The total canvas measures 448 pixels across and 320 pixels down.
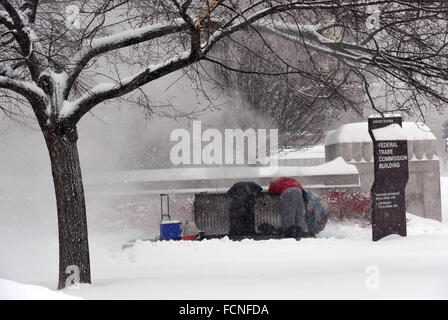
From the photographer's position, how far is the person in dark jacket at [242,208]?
9242 mm

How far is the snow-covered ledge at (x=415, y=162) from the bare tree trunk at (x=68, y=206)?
369 inches

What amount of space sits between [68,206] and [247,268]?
2.48 metres

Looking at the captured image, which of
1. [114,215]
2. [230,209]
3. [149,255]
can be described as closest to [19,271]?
[149,255]

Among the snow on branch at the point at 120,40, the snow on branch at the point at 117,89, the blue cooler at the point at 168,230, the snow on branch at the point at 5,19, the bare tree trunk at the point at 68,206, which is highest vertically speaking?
the snow on branch at the point at 5,19

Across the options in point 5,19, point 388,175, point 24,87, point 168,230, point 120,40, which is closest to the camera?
point 24,87

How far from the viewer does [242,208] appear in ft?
30.4

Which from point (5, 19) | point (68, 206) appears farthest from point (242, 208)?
point (5, 19)

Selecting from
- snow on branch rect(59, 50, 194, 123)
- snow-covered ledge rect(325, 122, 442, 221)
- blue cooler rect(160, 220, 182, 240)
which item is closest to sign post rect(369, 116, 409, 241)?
blue cooler rect(160, 220, 182, 240)

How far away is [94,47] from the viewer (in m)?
5.38

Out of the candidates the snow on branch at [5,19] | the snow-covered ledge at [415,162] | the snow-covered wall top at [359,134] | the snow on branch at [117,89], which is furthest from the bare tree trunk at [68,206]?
the snow-covered wall top at [359,134]

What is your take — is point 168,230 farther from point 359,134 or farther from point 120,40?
point 359,134

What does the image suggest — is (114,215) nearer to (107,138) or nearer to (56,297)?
(107,138)

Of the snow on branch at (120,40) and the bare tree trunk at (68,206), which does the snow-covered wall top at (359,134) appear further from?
the bare tree trunk at (68,206)
